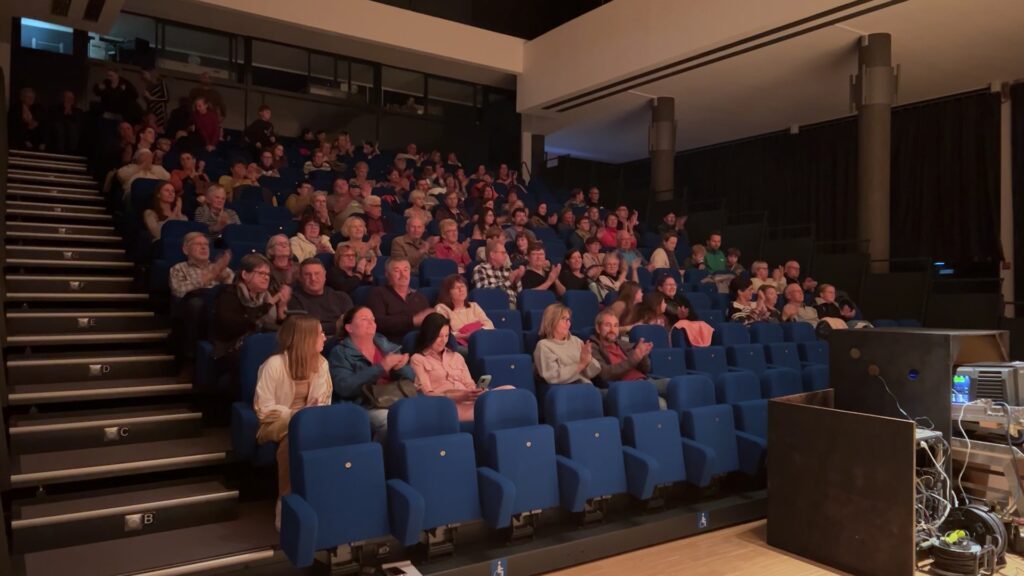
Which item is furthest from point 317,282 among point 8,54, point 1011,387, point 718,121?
point 718,121

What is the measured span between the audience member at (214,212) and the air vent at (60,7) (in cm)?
258

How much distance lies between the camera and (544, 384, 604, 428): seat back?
278 cm

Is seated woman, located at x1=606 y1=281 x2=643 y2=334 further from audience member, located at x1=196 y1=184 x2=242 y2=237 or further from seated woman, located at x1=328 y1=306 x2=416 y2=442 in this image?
audience member, located at x1=196 y1=184 x2=242 y2=237

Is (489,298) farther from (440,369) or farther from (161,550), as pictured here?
(161,550)

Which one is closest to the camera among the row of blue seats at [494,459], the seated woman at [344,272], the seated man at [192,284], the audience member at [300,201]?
the row of blue seats at [494,459]

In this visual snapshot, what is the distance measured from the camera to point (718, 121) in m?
8.73

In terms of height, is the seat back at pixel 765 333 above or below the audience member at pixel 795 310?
below

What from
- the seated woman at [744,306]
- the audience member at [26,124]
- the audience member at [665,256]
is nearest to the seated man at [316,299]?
the seated woman at [744,306]

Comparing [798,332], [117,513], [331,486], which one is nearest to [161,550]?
[117,513]

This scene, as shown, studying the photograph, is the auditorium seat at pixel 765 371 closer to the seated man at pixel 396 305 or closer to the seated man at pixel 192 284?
the seated man at pixel 396 305

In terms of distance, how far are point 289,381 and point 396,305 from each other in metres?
0.94

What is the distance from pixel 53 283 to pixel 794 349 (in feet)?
13.7

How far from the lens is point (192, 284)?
3355mm

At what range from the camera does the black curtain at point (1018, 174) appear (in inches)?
260
